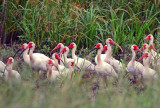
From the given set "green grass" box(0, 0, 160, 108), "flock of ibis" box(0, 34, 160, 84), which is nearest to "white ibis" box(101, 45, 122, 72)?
"flock of ibis" box(0, 34, 160, 84)

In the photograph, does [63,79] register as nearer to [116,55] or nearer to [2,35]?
[116,55]

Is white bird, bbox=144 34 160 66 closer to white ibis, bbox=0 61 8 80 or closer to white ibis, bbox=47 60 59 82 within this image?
white ibis, bbox=47 60 59 82

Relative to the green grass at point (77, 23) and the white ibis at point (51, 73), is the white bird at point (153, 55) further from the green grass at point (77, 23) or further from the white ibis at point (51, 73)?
the white ibis at point (51, 73)

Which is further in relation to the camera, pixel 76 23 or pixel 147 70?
pixel 76 23

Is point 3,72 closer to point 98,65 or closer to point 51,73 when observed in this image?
point 51,73

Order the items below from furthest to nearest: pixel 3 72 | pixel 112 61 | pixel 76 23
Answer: pixel 76 23, pixel 112 61, pixel 3 72

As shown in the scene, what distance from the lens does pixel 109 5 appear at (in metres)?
9.04

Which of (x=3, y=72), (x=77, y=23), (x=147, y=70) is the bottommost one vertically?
(x=3, y=72)

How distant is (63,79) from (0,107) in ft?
8.20

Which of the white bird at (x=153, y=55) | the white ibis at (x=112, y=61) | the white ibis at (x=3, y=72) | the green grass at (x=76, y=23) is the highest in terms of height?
the green grass at (x=76, y=23)

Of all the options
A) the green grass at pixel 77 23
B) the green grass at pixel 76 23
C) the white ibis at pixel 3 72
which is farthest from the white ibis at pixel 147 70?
the white ibis at pixel 3 72

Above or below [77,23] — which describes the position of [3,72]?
below

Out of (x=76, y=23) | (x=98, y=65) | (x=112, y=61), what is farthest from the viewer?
(x=76, y=23)

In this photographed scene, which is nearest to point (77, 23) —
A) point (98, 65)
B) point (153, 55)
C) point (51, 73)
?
point (98, 65)
